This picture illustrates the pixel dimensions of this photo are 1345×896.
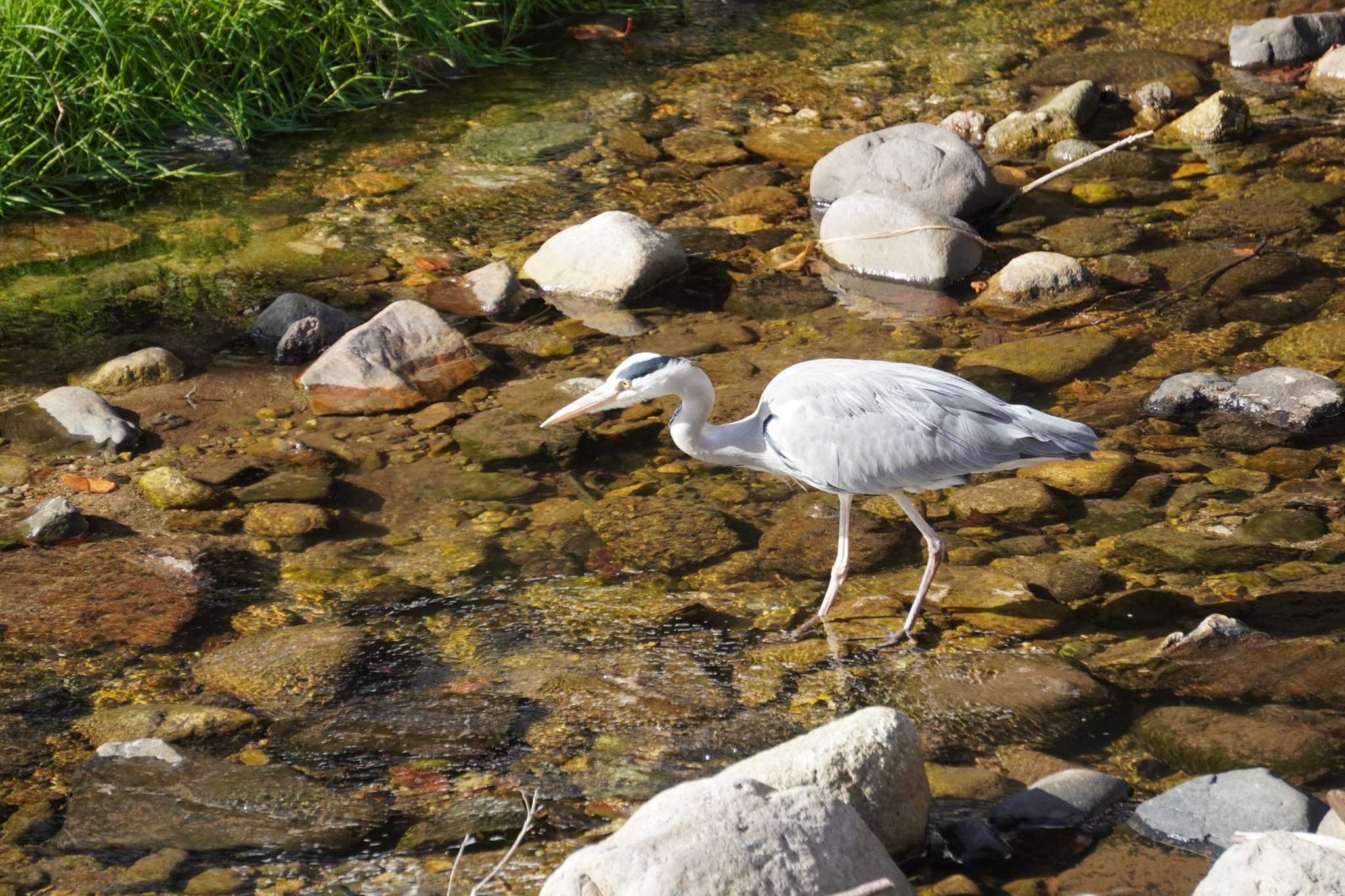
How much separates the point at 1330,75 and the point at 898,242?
4.33m

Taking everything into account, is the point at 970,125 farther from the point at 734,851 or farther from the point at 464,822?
the point at 734,851

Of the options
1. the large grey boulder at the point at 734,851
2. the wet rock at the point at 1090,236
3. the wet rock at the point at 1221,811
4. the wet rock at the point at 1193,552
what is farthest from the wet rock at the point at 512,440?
the wet rock at the point at 1090,236

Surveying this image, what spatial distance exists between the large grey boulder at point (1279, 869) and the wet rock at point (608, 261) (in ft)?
15.3

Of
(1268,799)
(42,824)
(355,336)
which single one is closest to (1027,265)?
(355,336)

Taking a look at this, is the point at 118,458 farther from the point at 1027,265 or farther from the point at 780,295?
the point at 1027,265

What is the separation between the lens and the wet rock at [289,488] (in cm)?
526

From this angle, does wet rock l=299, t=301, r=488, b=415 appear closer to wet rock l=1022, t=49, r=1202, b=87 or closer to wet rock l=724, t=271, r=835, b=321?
wet rock l=724, t=271, r=835, b=321

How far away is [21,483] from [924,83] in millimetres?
6966

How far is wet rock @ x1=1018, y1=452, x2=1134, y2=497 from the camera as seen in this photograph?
5.17 m

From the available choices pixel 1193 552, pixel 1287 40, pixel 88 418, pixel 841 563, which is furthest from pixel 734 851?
pixel 1287 40

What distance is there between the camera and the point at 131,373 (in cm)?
623

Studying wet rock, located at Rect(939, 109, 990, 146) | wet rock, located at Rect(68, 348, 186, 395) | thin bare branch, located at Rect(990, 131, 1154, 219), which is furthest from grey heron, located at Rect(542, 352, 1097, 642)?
wet rock, located at Rect(939, 109, 990, 146)

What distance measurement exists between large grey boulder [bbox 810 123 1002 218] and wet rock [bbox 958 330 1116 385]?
134cm

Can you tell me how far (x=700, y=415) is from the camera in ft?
15.3
